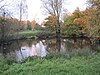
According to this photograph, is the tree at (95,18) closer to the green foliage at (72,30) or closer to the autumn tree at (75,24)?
the autumn tree at (75,24)

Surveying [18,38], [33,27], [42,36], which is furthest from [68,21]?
[33,27]

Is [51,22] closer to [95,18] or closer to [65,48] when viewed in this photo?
[65,48]

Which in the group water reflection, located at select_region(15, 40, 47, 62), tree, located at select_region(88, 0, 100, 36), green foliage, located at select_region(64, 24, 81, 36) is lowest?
water reflection, located at select_region(15, 40, 47, 62)

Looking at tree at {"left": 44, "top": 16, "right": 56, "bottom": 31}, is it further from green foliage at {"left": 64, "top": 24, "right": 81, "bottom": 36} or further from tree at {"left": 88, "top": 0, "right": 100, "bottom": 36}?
tree at {"left": 88, "top": 0, "right": 100, "bottom": 36}

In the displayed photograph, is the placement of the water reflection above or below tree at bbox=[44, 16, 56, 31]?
below

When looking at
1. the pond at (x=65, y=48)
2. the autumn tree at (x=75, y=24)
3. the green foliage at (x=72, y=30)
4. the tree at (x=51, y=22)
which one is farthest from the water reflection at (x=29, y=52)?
the tree at (x=51, y=22)

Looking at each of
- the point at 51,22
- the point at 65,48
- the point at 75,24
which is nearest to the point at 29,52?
the point at 65,48

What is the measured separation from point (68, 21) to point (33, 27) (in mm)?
24340

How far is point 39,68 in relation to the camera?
420 inches

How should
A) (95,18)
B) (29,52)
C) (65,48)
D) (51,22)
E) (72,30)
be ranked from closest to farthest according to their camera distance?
(95,18), (29,52), (65,48), (72,30), (51,22)

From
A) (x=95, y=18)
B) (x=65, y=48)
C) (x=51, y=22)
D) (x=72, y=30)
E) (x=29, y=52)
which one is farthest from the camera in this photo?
(x=51, y=22)

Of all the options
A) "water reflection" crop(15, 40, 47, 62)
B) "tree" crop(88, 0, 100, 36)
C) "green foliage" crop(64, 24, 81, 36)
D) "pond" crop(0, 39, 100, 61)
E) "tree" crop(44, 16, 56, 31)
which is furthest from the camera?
"tree" crop(44, 16, 56, 31)

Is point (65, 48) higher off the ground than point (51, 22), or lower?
lower

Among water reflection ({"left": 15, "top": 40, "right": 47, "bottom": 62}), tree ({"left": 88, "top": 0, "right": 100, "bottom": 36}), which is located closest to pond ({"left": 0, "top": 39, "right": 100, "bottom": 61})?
water reflection ({"left": 15, "top": 40, "right": 47, "bottom": 62})
